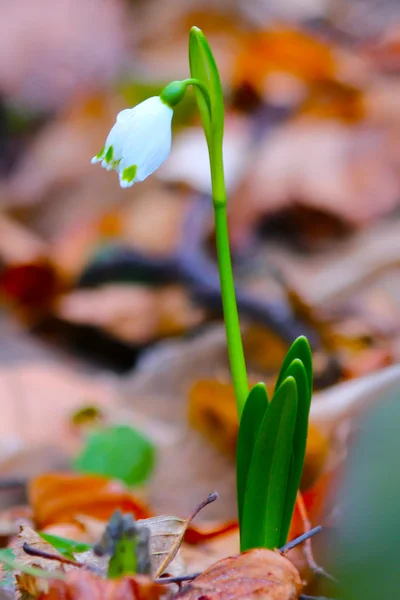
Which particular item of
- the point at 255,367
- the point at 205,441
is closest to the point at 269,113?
the point at 255,367

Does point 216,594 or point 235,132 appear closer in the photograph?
point 216,594

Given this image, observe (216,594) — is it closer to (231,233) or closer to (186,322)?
(186,322)

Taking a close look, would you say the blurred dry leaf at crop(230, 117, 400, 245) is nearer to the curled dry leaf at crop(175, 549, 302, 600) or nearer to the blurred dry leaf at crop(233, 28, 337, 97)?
the blurred dry leaf at crop(233, 28, 337, 97)

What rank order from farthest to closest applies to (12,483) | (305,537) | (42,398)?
(42,398)
(12,483)
(305,537)

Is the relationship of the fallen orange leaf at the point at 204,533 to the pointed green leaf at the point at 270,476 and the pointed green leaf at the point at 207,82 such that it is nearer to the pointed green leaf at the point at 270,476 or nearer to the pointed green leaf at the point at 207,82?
the pointed green leaf at the point at 270,476

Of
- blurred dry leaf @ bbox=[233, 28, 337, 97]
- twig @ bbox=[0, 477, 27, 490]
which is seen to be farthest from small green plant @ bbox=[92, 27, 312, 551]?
blurred dry leaf @ bbox=[233, 28, 337, 97]

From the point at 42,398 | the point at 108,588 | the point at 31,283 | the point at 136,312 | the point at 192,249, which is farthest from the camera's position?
the point at 31,283

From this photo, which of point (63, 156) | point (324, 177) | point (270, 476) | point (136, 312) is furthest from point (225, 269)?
point (63, 156)

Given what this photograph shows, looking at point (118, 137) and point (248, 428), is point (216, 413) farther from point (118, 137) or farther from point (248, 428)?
point (118, 137)
